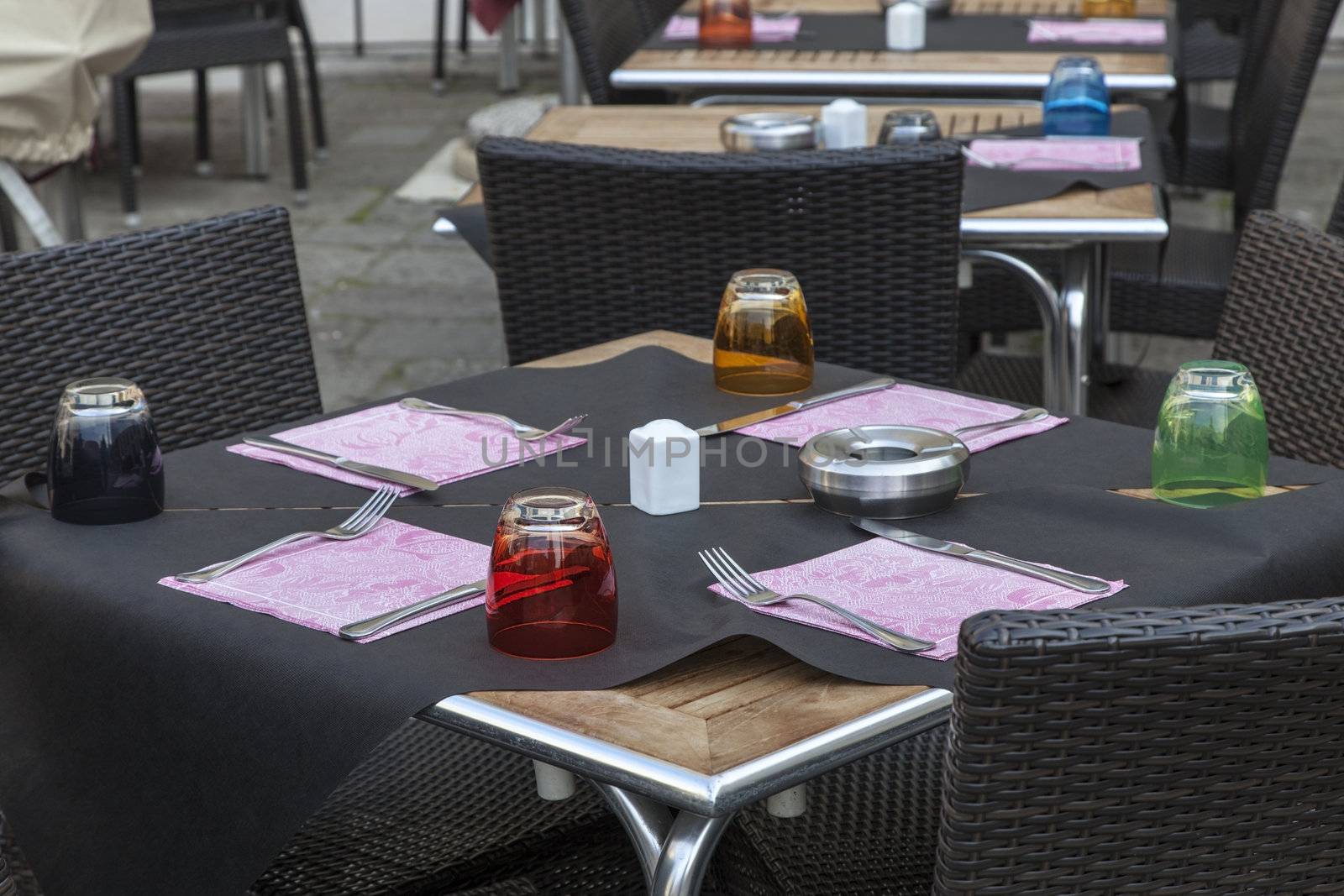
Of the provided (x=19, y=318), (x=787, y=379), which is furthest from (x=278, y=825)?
(x=19, y=318)

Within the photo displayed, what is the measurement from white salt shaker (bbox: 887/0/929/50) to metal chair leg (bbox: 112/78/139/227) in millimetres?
2890

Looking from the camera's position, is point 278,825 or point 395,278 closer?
point 278,825

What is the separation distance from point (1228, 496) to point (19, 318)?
121 cm

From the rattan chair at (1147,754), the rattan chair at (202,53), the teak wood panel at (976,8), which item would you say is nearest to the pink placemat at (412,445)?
the rattan chair at (1147,754)

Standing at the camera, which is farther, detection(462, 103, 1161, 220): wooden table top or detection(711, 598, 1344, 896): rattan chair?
detection(462, 103, 1161, 220): wooden table top

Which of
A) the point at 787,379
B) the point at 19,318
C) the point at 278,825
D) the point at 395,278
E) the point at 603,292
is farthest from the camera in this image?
the point at 395,278

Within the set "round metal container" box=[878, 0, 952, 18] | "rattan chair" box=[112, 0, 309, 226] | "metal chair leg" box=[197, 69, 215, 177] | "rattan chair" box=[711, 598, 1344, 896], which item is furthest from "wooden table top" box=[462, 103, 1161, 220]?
"metal chair leg" box=[197, 69, 215, 177]

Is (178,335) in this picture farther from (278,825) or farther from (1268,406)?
(1268,406)

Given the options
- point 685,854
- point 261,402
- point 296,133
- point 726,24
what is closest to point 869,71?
point 726,24

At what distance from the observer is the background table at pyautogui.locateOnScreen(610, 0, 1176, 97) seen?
3.12 meters

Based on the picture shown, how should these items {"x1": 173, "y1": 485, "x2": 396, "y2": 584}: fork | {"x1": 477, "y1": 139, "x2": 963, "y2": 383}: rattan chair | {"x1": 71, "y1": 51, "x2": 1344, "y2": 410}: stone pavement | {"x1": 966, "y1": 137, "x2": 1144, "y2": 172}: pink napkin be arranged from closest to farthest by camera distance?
{"x1": 173, "y1": 485, "x2": 396, "y2": 584}: fork < {"x1": 477, "y1": 139, "x2": 963, "y2": 383}: rattan chair < {"x1": 966, "y1": 137, "x2": 1144, "y2": 172}: pink napkin < {"x1": 71, "y1": 51, "x2": 1344, "y2": 410}: stone pavement

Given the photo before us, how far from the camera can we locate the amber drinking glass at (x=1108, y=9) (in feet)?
12.2

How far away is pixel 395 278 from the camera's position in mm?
5020

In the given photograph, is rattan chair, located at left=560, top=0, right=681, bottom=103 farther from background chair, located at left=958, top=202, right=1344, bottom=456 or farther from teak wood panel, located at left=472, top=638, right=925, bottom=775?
teak wood panel, located at left=472, top=638, right=925, bottom=775
